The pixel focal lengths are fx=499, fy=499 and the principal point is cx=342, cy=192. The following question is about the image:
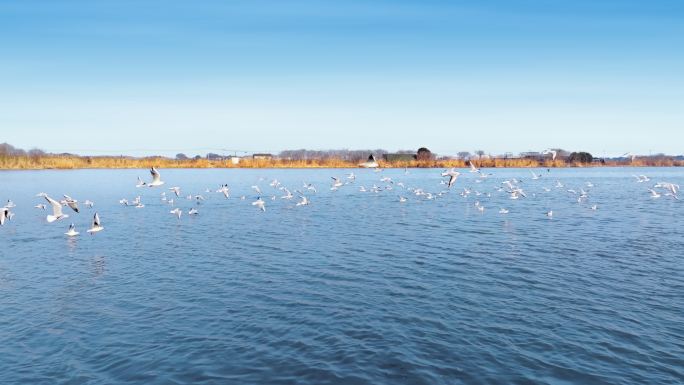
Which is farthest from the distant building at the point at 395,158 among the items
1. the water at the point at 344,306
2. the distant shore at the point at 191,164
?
the water at the point at 344,306

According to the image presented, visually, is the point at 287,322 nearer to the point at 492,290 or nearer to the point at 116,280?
the point at 492,290

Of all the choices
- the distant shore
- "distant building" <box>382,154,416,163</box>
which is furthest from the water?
"distant building" <box>382,154,416,163</box>

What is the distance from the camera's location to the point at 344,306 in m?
14.4

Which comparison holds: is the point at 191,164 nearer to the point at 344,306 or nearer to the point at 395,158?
the point at 395,158

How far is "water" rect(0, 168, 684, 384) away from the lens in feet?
34.6

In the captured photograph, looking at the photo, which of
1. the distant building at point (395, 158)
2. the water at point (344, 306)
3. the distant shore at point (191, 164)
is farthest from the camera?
the distant building at point (395, 158)

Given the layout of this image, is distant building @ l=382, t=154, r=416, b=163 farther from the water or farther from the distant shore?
the water

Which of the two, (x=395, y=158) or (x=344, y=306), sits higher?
(x=395, y=158)

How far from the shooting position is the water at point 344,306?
10531 millimetres

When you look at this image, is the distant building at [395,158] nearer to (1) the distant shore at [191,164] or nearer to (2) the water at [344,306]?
(1) the distant shore at [191,164]

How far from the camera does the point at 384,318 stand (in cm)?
1337

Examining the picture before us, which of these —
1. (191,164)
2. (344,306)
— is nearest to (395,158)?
(191,164)

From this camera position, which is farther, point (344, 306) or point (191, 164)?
point (191, 164)

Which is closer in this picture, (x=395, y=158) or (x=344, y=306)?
(x=344, y=306)
